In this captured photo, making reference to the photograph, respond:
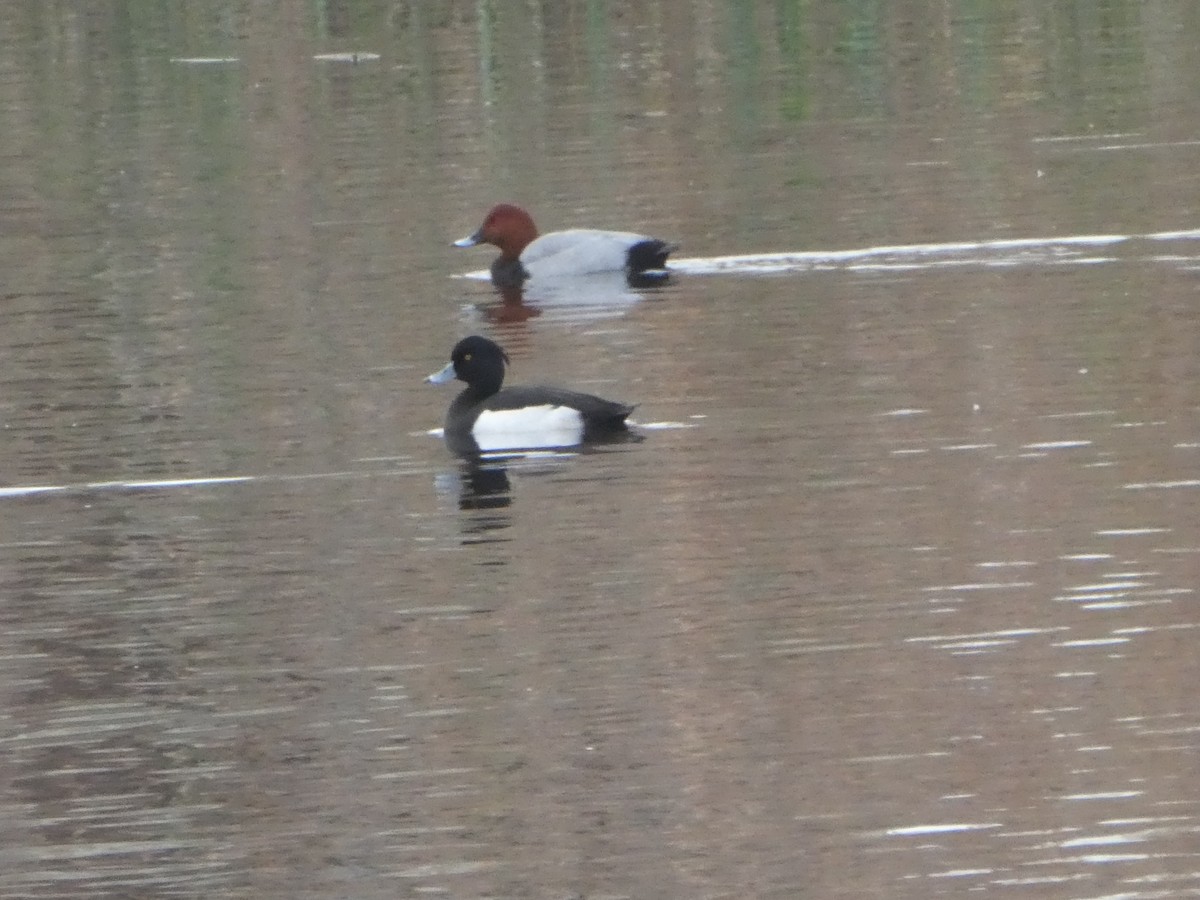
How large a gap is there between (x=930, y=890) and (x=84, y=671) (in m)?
3.66

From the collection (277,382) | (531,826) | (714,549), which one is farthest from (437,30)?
(531,826)

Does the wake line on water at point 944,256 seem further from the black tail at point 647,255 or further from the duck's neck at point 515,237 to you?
the duck's neck at point 515,237

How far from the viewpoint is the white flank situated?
13125mm

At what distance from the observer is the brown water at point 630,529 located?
7910 mm

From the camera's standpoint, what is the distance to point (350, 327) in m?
16.3

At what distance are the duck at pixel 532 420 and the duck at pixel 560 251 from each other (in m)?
4.37

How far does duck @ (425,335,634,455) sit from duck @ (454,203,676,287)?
437 cm

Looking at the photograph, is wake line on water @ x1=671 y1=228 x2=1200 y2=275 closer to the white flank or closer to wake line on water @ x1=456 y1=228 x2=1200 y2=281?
wake line on water @ x1=456 y1=228 x2=1200 y2=281

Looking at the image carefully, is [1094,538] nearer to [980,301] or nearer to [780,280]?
[980,301]

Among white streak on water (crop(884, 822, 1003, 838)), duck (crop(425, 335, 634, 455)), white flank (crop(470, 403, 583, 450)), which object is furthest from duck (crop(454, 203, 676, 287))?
white streak on water (crop(884, 822, 1003, 838))

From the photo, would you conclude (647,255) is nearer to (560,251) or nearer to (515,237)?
(560,251)

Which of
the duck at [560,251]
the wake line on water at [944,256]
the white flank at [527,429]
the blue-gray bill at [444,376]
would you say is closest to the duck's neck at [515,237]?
the duck at [560,251]

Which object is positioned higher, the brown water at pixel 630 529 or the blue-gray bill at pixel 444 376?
the blue-gray bill at pixel 444 376

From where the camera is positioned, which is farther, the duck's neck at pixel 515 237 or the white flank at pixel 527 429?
the duck's neck at pixel 515 237
